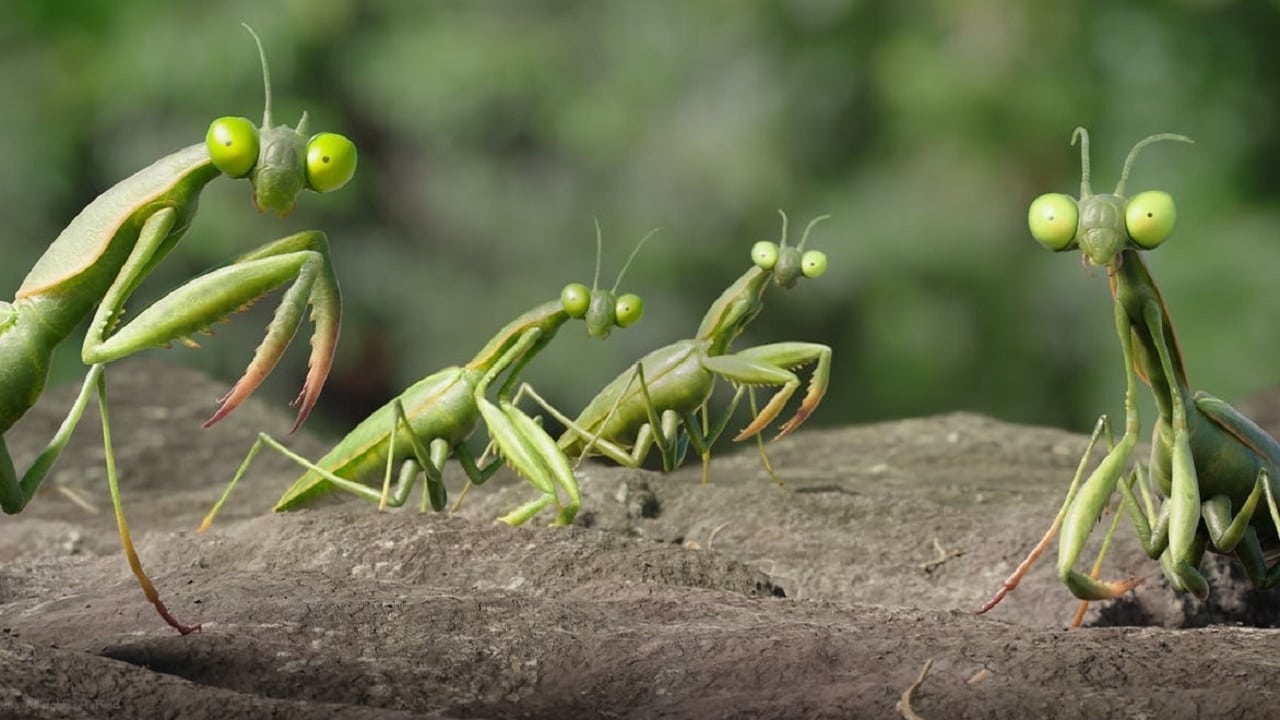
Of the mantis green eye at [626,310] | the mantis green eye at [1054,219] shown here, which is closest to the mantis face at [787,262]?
→ the mantis green eye at [626,310]

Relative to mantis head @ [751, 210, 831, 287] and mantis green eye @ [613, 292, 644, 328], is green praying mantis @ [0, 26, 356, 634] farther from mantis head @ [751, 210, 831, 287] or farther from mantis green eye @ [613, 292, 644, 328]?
mantis head @ [751, 210, 831, 287]

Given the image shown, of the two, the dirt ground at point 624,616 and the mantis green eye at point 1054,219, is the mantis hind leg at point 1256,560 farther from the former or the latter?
the mantis green eye at point 1054,219

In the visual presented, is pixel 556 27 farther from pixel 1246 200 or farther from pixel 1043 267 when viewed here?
pixel 1246 200

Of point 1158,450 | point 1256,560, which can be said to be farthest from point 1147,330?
point 1256,560

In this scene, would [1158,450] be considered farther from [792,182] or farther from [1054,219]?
[792,182]

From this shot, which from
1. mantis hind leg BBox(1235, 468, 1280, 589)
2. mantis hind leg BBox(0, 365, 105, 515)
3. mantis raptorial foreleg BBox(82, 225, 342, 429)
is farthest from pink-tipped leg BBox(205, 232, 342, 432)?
mantis hind leg BBox(1235, 468, 1280, 589)

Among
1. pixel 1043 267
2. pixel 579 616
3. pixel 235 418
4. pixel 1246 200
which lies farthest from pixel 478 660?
pixel 1246 200

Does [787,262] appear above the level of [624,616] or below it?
above
